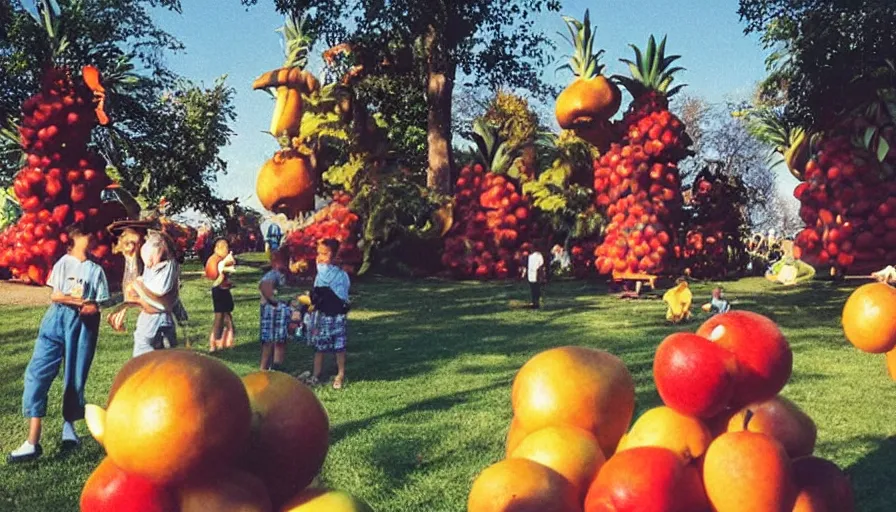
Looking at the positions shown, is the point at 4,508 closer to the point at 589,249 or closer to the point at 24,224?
the point at 24,224

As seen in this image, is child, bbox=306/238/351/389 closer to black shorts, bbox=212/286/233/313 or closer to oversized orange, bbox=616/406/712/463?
black shorts, bbox=212/286/233/313

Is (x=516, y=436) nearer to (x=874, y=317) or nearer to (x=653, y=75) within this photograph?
(x=874, y=317)

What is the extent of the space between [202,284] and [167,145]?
454 inches

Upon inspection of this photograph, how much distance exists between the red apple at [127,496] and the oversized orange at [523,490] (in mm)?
586

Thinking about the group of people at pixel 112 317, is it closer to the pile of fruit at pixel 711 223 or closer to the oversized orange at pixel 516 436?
the oversized orange at pixel 516 436

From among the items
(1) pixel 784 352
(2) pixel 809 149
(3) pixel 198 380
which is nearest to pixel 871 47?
(2) pixel 809 149

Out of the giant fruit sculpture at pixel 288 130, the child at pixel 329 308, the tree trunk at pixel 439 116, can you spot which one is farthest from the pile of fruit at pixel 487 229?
the child at pixel 329 308

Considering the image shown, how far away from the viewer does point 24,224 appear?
1588cm

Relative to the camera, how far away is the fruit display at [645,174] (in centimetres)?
1767

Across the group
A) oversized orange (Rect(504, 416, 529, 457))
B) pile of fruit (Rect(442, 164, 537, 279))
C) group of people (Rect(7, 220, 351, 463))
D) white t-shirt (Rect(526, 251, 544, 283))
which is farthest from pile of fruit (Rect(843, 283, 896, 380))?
pile of fruit (Rect(442, 164, 537, 279))

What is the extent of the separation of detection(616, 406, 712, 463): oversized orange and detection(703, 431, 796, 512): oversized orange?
1.7 inches

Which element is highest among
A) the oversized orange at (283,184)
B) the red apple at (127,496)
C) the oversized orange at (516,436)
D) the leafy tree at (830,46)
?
the leafy tree at (830,46)

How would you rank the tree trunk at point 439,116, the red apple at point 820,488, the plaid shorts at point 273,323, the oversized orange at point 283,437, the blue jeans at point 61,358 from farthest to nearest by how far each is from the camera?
the tree trunk at point 439,116 → the plaid shorts at point 273,323 → the blue jeans at point 61,358 → the red apple at point 820,488 → the oversized orange at point 283,437

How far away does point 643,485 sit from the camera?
Answer: 1.45m
